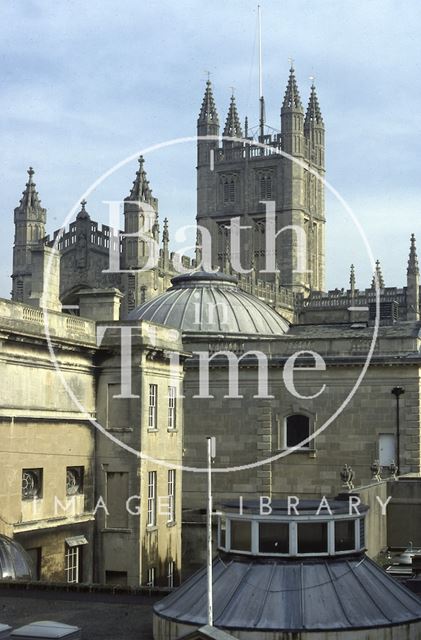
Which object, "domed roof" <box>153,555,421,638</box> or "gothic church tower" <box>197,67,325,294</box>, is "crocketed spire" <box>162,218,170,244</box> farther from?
"domed roof" <box>153,555,421,638</box>

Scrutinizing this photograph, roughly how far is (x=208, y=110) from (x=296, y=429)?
3431 inches

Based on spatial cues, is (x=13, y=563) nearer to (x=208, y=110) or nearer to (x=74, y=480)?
(x=74, y=480)

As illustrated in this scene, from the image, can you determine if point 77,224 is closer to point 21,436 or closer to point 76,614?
point 21,436

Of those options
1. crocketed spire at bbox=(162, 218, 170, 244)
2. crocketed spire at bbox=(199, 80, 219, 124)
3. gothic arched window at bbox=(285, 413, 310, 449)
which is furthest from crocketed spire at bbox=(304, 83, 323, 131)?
gothic arched window at bbox=(285, 413, 310, 449)

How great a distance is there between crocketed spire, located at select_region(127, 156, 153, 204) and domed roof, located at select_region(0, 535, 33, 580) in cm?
5649

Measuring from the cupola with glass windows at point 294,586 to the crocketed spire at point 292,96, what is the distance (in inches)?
4119

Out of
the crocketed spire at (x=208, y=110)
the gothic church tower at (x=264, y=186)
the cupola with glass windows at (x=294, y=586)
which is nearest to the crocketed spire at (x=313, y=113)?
the gothic church tower at (x=264, y=186)

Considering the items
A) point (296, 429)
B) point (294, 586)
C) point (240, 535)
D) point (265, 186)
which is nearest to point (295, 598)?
point (294, 586)

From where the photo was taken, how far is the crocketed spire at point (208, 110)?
122375 millimetres

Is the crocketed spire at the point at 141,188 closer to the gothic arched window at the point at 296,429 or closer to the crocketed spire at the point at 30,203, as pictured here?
the crocketed spire at the point at 30,203

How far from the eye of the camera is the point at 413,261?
105 m

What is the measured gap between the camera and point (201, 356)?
133 ft

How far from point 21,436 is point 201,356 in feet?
41.6

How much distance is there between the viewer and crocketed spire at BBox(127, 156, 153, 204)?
258 ft
